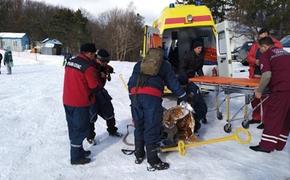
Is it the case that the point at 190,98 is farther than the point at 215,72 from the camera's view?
No

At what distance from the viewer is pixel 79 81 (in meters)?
4.75

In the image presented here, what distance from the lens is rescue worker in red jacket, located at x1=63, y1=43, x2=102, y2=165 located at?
15.5 ft

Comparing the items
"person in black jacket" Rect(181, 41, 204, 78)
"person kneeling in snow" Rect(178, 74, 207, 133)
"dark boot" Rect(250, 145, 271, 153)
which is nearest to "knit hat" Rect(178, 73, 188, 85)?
"person kneeling in snow" Rect(178, 74, 207, 133)

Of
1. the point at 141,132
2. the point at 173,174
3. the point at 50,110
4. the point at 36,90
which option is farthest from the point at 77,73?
the point at 36,90

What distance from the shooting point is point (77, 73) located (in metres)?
4.73

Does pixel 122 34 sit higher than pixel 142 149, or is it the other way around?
pixel 122 34

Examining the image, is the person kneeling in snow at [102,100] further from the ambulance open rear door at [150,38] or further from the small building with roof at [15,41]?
the small building with roof at [15,41]

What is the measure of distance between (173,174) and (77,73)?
5.97 ft

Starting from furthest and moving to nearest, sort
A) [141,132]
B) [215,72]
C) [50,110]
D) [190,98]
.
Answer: [215,72] < [50,110] < [190,98] < [141,132]

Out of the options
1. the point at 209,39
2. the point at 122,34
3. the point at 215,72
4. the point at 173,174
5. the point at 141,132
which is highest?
the point at 122,34

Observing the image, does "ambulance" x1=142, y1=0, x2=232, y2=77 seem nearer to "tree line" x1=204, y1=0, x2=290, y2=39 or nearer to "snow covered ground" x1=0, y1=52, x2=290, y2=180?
"snow covered ground" x1=0, y1=52, x2=290, y2=180

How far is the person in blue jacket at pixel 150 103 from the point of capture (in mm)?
4598

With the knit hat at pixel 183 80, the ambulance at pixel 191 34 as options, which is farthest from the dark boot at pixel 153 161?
the ambulance at pixel 191 34

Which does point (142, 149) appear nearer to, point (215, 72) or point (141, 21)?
point (215, 72)
